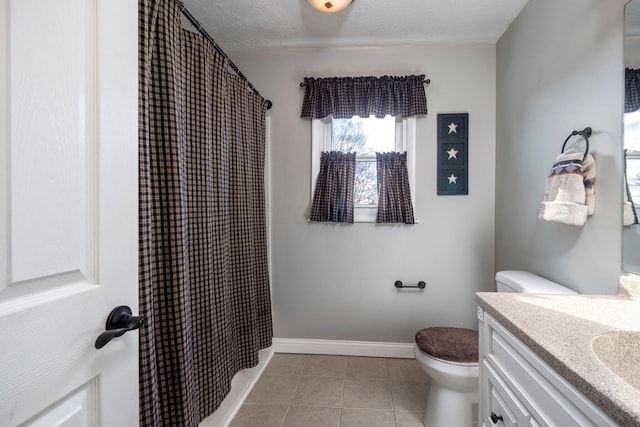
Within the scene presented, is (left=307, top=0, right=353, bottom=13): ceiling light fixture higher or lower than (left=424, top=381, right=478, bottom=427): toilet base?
higher

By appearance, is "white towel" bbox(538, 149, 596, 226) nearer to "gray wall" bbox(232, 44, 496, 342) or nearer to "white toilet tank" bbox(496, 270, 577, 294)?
"white toilet tank" bbox(496, 270, 577, 294)

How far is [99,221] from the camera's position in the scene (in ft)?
1.98

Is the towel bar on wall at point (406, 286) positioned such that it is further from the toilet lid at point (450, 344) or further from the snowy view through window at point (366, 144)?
the snowy view through window at point (366, 144)

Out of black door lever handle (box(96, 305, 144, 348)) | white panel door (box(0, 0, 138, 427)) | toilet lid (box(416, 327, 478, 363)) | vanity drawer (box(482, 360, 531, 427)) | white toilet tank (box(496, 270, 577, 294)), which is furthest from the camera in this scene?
toilet lid (box(416, 327, 478, 363))

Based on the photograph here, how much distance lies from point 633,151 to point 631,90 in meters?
0.22

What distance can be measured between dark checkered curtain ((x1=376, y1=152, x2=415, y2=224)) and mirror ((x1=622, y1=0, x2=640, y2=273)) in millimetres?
1102

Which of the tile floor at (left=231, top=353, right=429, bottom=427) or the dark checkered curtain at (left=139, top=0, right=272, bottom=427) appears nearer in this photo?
the dark checkered curtain at (left=139, top=0, right=272, bottom=427)

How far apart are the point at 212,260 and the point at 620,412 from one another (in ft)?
4.29

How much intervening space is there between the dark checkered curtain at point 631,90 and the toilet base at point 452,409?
1.41 m

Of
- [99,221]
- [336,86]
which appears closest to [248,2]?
[336,86]

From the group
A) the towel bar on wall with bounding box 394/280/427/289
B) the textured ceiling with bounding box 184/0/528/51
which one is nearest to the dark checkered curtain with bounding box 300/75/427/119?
the textured ceiling with bounding box 184/0/528/51

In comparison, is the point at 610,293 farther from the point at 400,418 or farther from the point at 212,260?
the point at 212,260

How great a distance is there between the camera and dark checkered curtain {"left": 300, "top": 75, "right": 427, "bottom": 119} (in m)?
2.00

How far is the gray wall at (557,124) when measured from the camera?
3.51 feet
